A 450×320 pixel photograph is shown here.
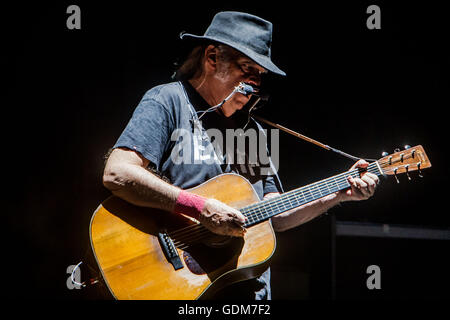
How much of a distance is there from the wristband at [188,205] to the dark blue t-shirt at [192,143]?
18cm

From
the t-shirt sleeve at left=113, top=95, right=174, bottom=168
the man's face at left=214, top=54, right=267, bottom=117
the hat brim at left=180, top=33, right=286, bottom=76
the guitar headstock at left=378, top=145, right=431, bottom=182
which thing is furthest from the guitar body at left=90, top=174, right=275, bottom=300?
the guitar headstock at left=378, top=145, right=431, bottom=182

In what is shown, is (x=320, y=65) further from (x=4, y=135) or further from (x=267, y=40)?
(x=4, y=135)

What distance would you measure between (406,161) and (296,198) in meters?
0.74

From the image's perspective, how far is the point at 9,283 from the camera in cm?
255

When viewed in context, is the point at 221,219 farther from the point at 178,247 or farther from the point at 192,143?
the point at 192,143

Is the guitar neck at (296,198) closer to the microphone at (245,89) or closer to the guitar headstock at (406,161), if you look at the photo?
the guitar headstock at (406,161)

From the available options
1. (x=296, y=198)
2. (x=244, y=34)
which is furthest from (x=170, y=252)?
(x=244, y=34)

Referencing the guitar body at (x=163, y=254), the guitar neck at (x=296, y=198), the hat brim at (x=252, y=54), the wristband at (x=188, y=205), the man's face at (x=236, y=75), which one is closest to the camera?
the guitar body at (x=163, y=254)

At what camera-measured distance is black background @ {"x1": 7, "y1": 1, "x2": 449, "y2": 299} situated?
2.64 metres

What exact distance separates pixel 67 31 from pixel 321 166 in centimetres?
245

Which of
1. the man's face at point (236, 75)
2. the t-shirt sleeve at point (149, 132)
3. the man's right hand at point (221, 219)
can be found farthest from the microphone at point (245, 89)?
the man's right hand at point (221, 219)

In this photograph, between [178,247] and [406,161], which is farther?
[406,161]

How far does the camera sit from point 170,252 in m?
1.61

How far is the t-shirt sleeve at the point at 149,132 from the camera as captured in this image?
1681 mm
